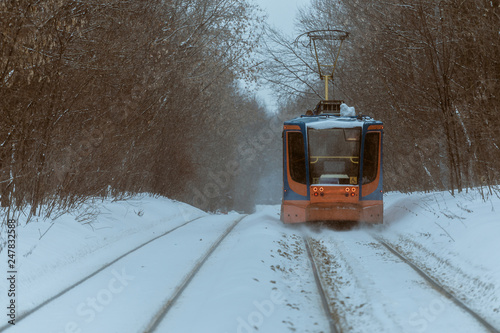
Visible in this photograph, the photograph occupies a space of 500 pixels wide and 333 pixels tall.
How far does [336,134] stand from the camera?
46.4ft

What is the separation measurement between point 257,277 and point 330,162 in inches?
279

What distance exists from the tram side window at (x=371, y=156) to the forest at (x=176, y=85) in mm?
1786

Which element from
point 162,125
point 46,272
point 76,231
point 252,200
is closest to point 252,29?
point 162,125

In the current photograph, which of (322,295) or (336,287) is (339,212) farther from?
(322,295)

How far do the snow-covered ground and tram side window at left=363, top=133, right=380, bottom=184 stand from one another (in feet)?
5.03

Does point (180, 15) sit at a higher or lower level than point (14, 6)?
higher

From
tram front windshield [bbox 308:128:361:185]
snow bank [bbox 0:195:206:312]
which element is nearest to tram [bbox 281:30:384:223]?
tram front windshield [bbox 308:128:361:185]

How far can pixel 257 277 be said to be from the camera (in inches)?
302

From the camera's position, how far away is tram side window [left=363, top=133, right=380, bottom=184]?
1409 centimetres

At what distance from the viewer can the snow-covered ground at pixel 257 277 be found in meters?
5.94

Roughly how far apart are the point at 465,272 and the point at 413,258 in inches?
69.0

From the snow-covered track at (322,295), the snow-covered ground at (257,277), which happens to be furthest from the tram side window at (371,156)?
the snow-covered track at (322,295)

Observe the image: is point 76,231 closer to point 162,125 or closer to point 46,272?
point 46,272

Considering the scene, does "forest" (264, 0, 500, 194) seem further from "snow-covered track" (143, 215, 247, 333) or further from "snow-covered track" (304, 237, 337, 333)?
"snow-covered track" (143, 215, 247, 333)
